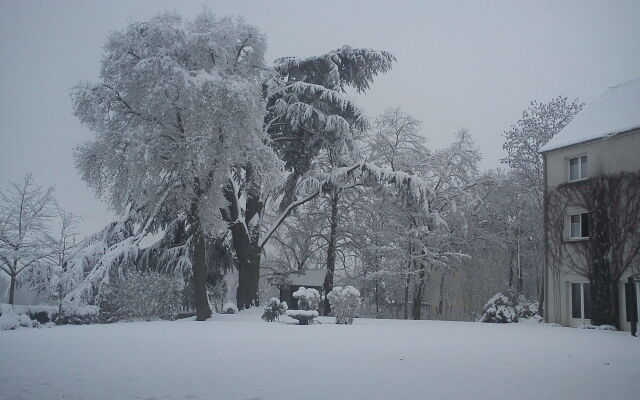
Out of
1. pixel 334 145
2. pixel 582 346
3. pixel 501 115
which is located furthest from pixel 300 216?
pixel 501 115

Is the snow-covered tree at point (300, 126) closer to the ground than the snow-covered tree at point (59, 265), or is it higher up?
higher up

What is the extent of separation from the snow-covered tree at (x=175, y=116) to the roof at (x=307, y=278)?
9.43 meters

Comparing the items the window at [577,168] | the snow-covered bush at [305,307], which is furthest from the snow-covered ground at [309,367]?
the window at [577,168]

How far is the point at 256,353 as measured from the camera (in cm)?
1078

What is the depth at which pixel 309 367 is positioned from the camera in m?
8.96

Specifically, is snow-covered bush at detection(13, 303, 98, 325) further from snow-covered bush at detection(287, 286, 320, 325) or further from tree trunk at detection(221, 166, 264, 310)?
snow-covered bush at detection(287, 286, 320, 325)

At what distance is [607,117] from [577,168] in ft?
8.24

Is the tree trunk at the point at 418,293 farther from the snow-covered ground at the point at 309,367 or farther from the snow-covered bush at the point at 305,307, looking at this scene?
the snow-covered ground at the point at 309,367

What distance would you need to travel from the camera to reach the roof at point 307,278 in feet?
99.2

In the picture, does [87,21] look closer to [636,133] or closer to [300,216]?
[300,216]

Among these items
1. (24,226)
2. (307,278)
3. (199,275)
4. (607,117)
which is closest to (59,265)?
(24,226)

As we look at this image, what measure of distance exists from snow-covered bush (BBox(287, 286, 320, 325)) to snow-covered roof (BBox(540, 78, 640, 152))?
12472 mm

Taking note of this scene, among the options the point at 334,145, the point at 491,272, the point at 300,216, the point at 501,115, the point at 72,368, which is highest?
the point at 501,115

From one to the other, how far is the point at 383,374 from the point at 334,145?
19272 millimetres
